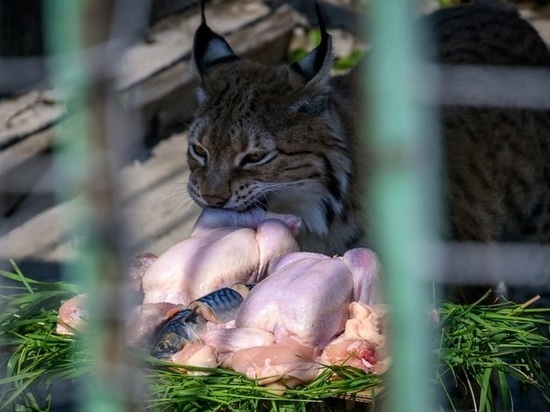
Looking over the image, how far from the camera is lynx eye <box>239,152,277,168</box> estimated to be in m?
2.58

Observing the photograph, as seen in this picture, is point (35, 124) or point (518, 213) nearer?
point (518, 213)

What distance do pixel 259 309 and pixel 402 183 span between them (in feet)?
3.35

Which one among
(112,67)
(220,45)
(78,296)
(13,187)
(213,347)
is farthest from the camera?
(13,187)

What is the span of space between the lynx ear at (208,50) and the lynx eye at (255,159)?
1.06ft

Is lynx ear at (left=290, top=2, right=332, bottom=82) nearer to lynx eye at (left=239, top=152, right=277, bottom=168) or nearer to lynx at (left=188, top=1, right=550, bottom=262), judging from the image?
lynx at (left=188, top=1, right=550, bottom=262)

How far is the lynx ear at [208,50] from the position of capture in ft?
9.25

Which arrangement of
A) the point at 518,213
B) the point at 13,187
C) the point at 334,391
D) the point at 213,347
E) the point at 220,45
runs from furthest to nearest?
the point at 13,187, the point at 518,213, the point at 220,45, the point at 213,347, the point at 334,391

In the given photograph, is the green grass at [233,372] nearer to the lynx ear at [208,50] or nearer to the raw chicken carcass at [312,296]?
the raw chicken carcass at [312,296]

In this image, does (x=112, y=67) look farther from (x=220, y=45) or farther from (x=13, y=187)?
(x=13, y=187)

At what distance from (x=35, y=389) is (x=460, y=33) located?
186 cm

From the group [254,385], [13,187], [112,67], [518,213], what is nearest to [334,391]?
[254,385]

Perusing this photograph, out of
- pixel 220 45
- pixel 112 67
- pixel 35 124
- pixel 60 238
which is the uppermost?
→ pixel 112 67

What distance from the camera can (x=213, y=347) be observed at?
1.86 metres

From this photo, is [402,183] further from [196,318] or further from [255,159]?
[255,159]
